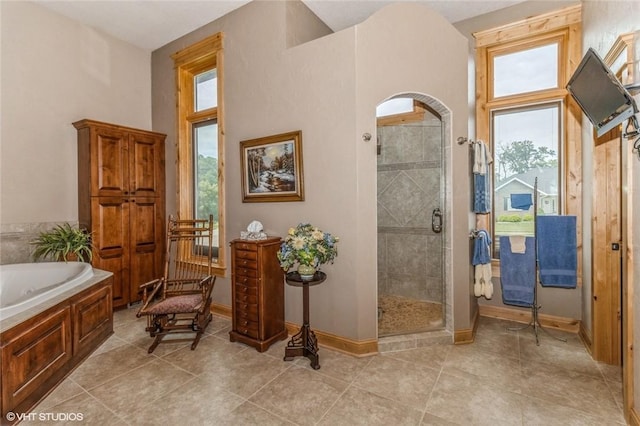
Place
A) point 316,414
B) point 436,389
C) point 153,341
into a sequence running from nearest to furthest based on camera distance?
point 316,414, point 436,389, point 153,341

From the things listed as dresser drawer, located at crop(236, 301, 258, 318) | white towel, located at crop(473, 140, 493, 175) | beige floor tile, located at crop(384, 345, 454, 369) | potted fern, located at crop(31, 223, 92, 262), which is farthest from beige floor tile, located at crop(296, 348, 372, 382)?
potted fern, located at crop(31, 223, 92, 262)

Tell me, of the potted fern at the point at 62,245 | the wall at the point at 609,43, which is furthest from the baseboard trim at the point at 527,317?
the potted fern at the point at 62,245

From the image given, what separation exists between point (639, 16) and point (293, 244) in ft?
8.79

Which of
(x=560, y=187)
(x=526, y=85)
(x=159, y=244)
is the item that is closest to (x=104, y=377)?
(x=159, y=244)

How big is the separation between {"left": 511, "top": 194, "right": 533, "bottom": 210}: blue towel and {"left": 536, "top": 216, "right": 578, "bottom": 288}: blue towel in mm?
269

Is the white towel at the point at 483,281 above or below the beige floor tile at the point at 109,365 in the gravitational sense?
above

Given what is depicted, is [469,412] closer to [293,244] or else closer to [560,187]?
[293,244]

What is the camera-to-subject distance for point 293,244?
2.52m

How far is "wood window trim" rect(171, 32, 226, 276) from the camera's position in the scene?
3.71 m

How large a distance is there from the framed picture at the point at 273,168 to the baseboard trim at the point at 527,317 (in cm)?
269

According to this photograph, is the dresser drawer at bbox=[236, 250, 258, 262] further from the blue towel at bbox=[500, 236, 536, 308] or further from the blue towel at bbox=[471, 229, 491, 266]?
the blue towel at bbox=[500, 236, 536, 308]

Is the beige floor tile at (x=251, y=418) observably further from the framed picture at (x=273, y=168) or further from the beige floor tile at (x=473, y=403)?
the framed picture at (x=273, y=168)

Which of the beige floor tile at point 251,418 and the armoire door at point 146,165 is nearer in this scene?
the beige floor tile at point 251,418

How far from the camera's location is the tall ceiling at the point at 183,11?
346 cm
